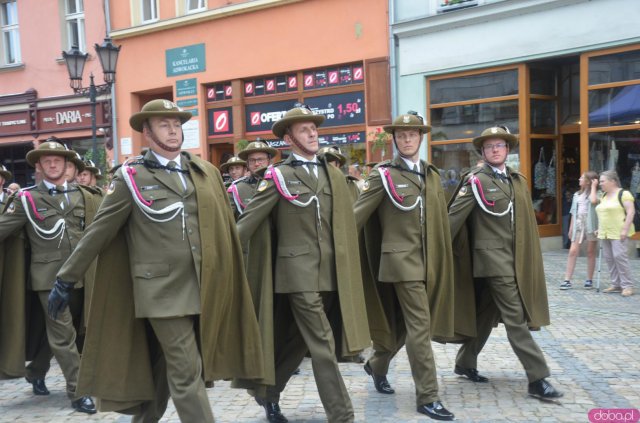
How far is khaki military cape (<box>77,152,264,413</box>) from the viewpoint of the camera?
4559 mm

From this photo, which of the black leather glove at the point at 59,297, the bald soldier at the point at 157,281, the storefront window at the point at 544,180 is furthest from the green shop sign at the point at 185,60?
the black leather glove at the point at 59,297

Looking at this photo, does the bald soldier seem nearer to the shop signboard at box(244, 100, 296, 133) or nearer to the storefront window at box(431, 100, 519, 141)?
the storefront window at box(431, 100, 519, 141)

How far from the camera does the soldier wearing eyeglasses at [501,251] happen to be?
237 inches

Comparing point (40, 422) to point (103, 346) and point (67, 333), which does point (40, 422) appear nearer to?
point (67, 333)

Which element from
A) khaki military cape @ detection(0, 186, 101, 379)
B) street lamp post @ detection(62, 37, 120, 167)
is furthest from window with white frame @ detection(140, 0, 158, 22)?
khaki military cape @ detection(0, 186, 101, 379)

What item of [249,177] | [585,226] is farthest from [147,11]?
[249,177]

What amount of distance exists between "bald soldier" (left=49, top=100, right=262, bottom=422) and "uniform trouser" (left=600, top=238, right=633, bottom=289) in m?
8.00

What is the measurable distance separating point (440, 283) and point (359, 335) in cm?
98

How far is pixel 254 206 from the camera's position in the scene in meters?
5.32

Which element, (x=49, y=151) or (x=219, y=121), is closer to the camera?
(x=49, y=151)

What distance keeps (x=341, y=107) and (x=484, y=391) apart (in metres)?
13.2

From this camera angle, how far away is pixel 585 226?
12.2 meters

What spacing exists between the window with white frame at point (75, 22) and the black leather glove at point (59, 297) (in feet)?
68.7

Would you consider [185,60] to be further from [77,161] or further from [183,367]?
[183,367]
